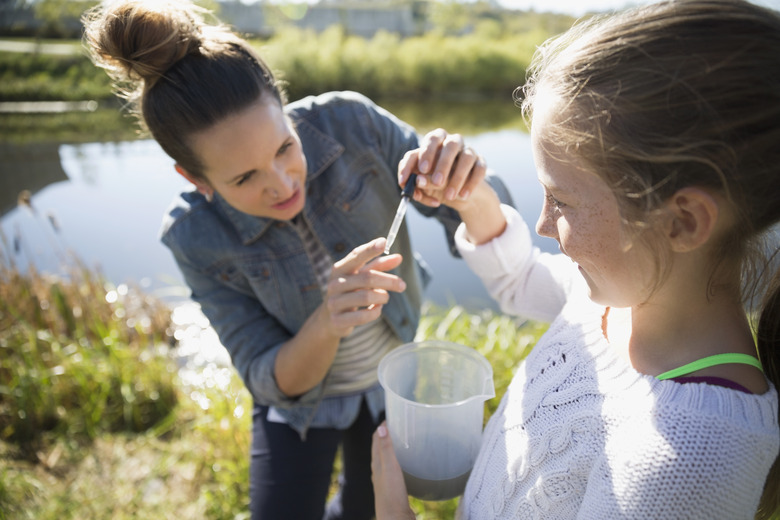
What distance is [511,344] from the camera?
305 cm

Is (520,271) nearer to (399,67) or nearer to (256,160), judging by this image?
(256,160)

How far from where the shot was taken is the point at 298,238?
5.68 ft

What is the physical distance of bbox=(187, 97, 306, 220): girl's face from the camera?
1426 mm

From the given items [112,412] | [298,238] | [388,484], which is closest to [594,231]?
[388,484]

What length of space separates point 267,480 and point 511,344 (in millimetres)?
1767

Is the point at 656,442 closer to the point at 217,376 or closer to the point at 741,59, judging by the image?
the point at 741,59

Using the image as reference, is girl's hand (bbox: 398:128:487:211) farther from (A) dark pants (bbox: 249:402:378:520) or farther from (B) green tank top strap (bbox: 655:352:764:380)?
(A) dark pants (bbox: 249:402:378:520)

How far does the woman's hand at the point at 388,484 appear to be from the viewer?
3.73 ft

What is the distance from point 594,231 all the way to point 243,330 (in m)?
1.22

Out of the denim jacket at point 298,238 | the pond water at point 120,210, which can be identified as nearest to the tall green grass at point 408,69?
the pond water at point 120,210

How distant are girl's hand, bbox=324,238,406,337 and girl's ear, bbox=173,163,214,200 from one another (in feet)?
1.94

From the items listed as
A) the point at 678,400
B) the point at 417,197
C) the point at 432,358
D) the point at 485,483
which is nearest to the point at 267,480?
the point at 432,358

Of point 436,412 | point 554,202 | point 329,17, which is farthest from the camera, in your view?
point 329,17

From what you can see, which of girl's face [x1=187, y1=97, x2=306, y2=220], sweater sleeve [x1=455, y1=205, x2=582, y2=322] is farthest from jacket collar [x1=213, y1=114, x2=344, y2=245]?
sweater sleeve [x1=455, y1=205, x2=582, y2=322]
